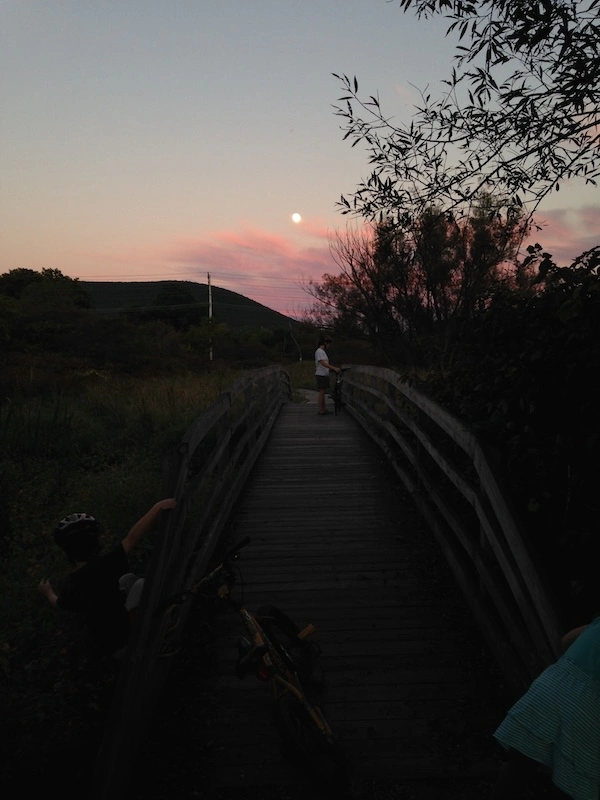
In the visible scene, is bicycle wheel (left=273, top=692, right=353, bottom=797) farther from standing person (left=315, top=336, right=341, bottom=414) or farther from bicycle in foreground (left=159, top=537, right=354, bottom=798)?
standing person (left=315, top=336, right=341, bottom=414)

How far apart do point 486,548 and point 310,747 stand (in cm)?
176

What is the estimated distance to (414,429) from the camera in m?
6.32

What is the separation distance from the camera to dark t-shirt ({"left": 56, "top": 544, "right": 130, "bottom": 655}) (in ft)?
10.4

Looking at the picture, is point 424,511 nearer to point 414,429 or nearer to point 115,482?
point 414,429

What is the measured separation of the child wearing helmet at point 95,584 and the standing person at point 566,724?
1898 millimetres

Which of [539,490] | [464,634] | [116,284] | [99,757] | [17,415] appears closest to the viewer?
[99,757]

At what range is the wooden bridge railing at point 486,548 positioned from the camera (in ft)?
10.2

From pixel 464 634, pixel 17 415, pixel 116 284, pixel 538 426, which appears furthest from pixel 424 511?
pixel 116 284

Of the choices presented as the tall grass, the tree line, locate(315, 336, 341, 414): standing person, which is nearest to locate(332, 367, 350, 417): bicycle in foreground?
locate(315, 336, 341, 414): standing person

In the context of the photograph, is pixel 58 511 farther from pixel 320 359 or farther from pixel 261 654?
pixel 320 359

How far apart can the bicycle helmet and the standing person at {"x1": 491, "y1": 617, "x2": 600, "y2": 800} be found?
2065mm

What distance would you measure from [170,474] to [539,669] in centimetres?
214

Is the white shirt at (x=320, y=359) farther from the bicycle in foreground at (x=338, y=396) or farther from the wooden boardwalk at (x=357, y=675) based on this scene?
the wooden boardwalk at (x=357, y=675)

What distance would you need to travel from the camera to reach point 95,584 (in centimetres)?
321
